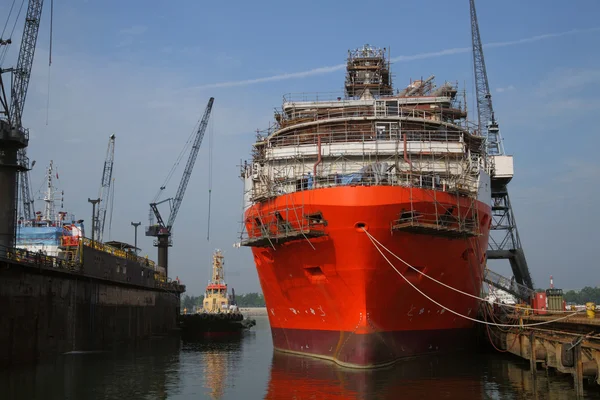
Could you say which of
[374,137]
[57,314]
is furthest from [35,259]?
[374,137]

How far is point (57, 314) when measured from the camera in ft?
104

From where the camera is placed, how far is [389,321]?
25.1m

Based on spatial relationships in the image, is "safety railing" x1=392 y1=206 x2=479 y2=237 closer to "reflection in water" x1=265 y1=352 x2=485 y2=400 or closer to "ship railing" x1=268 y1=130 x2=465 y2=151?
"ship railing" x1=268 y1=130 x2=465 y2=151

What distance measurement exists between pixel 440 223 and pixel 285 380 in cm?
932

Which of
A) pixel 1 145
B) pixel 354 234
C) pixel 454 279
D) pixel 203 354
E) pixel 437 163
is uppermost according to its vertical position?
pixel 1 145

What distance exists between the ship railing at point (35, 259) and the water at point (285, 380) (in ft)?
15.9

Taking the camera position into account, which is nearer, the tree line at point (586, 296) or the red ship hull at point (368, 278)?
the red ship hull at point (368, 278)

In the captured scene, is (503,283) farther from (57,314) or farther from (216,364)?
(57,314)

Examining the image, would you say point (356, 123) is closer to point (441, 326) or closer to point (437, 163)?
point (437, 163)

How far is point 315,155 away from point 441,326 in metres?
10.1

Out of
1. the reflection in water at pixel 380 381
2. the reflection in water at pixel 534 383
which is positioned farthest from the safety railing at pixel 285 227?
the reflection in water at pixel 534 383

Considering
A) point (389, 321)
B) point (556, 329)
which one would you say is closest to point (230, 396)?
point (389, 321)

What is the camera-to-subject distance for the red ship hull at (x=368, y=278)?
24359 mm

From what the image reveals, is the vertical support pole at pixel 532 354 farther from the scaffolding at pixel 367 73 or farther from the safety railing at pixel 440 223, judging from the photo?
the scaffolding at pixel 367 73
